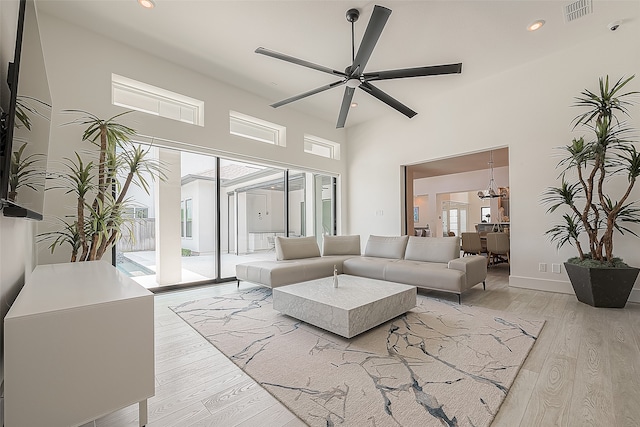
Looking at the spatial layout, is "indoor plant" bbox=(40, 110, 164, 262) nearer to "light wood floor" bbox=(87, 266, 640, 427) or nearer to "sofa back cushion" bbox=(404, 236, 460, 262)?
"light wood floor" bbox=(87, 266, 640, 427)

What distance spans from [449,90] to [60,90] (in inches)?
230

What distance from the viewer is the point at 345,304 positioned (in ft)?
8.25

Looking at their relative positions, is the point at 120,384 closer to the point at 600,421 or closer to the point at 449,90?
the point at 600,421

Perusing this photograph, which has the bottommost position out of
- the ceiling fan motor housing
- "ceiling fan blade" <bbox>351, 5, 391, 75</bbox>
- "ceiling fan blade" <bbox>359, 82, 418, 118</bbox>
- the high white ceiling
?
"ceiling fan blade" <bbox>359, 82, 418, 118</bbox>

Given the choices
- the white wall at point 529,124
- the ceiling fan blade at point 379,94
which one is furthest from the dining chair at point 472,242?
the ceiling fan blade at point 379,94

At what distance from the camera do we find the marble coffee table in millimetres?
2416

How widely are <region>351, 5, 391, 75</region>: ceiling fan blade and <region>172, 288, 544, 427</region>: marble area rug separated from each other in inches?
Answer: 104

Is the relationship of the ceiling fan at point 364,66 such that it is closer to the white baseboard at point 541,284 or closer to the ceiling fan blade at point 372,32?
the ceiling fan blade at point 372,32

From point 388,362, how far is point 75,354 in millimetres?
1857

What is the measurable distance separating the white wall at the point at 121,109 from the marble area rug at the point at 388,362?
253 cm

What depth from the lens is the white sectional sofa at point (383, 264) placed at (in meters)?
3.65

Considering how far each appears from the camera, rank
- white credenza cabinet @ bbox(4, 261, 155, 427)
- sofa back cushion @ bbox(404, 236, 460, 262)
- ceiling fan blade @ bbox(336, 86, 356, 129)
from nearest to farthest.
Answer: white credenza cabinet @ bbox(4, 261, 155, 427), ceiling fan blade @ bbox(336, 86, 356, 129), sofa back cushion @ bbox(404, 236, 460, 262)

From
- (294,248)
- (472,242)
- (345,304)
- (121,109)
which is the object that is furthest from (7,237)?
(472,242)

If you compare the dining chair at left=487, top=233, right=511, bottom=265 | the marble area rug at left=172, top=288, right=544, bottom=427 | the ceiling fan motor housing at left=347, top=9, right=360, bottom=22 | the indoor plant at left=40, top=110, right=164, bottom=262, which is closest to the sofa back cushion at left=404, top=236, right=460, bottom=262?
the marble area rug at left=172, top=288, right=544, bottom=427
